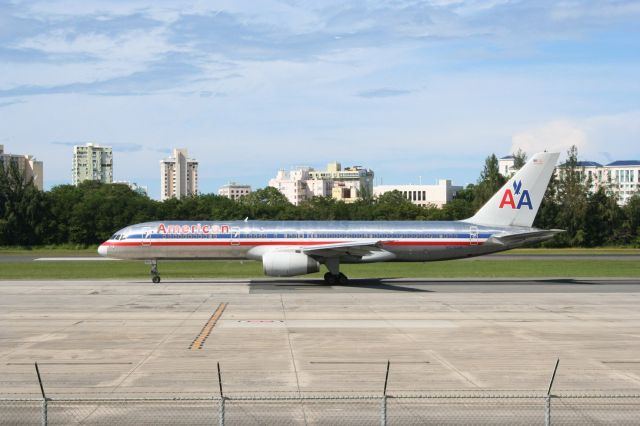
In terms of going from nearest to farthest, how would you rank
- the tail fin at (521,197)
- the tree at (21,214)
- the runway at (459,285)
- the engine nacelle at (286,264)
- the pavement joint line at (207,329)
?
the pavement joint line at (207,329) < the runway at (459,285) < the engine nacelle at (286,264) < the tail fin at (521,197) < the tree at (21,214)

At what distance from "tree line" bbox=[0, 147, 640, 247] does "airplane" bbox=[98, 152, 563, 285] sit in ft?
187

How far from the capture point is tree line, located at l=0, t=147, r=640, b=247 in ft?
323

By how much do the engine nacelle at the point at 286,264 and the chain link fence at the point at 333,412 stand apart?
25124 mm

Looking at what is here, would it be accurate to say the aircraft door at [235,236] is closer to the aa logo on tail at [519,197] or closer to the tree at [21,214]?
the aa logo on tail at [519,197]

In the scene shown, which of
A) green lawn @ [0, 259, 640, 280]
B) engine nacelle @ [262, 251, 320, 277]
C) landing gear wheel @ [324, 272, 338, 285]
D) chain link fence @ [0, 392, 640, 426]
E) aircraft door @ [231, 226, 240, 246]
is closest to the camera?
chain link fence @ [0, 392, 640, 426]

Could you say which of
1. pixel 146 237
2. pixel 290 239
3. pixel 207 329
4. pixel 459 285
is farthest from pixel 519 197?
pixel 207 329

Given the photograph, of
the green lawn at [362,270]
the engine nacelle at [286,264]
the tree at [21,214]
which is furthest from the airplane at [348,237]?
the tree at [21,214]

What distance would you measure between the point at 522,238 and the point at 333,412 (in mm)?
32038

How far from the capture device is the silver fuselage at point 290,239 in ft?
141

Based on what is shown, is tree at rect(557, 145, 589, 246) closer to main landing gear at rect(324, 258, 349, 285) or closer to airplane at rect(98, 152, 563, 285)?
airplane at rect(98, 152, 563, 285)

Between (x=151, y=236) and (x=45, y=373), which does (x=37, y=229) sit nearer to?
(x=151, y=236)

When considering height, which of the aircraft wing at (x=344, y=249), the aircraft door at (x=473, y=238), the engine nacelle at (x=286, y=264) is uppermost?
the aircraft door at (x=473, y=238)

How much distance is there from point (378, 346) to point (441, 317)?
22.9 ft

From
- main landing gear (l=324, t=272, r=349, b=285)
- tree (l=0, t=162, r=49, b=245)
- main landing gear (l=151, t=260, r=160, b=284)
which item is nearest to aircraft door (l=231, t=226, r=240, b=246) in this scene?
main landing gear (l=151, t=260, r=160, b=284)
